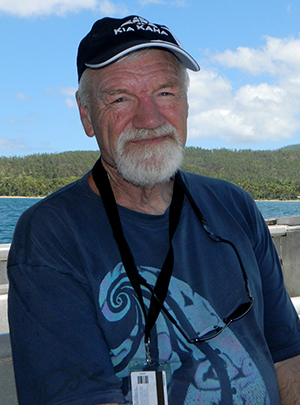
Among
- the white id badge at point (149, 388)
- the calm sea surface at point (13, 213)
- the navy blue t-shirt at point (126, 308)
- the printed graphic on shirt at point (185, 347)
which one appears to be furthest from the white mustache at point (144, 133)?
the calm sea surface at point (13, 213)

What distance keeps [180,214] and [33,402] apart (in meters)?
0.77

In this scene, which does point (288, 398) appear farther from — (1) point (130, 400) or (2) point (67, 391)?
(2) point (67, 391)

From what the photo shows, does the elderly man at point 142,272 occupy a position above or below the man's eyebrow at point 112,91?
below

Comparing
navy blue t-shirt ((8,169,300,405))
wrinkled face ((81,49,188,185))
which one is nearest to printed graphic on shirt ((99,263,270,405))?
navy blue t-shirt ((8,169,300,405))

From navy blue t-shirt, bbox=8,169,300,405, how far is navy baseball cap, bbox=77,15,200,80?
1.52 feet

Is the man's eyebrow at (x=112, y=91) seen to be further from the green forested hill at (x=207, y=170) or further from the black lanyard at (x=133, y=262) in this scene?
the green forested hill at (x=207, y=170)

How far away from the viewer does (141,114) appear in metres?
1.53

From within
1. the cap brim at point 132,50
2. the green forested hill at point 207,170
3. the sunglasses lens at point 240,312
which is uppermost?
the green forested hill at point 207,170

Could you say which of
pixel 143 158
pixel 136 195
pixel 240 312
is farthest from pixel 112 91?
pixel 240 312

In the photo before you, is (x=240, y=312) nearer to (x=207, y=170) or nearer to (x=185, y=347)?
(x=185, y=347)

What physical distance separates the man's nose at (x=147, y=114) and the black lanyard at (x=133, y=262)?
0.78 feet

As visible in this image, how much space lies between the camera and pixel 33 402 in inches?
45.5

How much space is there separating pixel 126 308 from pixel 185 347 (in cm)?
23

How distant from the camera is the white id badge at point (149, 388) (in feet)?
4.01
